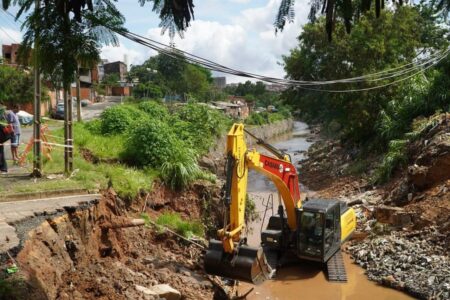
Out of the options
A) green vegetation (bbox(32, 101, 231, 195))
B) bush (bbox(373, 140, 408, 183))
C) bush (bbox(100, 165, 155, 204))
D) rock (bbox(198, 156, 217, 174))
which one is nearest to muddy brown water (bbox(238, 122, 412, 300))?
bush (bbox(100, 165, 155, 204))

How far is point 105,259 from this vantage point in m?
8.88

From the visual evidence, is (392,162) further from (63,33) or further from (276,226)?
(63,33)

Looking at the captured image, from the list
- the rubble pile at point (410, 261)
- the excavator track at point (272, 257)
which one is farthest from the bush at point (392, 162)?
the excavator track at point (272, 257)

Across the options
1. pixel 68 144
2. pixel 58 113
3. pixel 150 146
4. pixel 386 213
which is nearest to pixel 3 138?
pixel 68 144

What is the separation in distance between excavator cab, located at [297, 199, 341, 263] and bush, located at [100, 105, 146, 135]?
8411 mm

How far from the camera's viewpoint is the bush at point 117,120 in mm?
18391

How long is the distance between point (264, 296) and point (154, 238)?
279 centimetres

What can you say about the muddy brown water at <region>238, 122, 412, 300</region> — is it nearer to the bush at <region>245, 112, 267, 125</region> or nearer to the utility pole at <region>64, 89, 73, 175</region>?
the utility pole at <region>64, 89, 73, 175</region>

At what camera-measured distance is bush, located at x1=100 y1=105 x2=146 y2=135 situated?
1839cm

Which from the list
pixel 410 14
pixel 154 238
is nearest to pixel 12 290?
pixel 154 238

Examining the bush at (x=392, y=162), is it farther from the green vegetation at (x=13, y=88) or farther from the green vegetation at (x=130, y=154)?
the green vegetation at (x=13, y=88)

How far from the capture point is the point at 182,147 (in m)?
15.9

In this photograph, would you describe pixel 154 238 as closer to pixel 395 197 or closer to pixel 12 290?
pixel 12 290

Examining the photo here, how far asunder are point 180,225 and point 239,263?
398 cm
